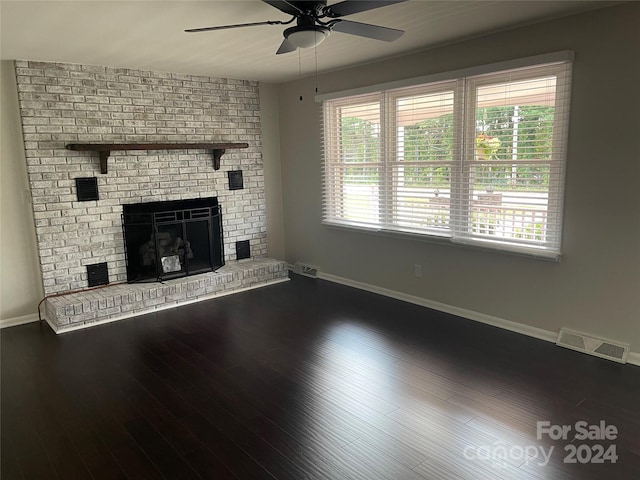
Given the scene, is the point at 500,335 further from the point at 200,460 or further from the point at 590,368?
the point at 200,460

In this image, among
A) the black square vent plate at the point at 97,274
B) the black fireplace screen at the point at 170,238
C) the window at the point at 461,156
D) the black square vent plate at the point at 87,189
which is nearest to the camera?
the window at the point at 461,156

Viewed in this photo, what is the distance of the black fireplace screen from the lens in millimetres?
4828

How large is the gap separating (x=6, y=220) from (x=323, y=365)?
3.28m

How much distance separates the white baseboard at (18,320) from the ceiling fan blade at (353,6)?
13.1ft

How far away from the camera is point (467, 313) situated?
13.7 feet

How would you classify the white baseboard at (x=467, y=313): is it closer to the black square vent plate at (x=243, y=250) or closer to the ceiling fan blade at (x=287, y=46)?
the black square vent plate at (x=243, y=250)

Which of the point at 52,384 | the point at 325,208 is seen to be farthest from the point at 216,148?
the point at 52,384

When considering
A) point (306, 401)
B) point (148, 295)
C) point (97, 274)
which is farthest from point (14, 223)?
point (306, 401)

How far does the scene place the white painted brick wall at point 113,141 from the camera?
14.1ft

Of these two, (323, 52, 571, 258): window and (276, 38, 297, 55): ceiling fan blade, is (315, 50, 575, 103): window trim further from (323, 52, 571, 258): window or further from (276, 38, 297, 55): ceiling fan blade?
(276, 38, 297, 55): ceiling fan blade

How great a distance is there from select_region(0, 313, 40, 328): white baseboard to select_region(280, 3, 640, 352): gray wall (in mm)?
3732

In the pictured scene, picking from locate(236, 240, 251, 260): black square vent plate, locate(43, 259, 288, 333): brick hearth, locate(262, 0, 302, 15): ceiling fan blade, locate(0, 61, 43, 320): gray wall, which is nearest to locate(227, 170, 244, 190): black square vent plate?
locate(236, 240, 251, 260): black square vent plate

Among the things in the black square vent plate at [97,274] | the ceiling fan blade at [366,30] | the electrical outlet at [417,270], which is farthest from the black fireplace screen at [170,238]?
the ceiling fan blade at [366,30]

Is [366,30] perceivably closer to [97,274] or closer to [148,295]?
[148,295]
